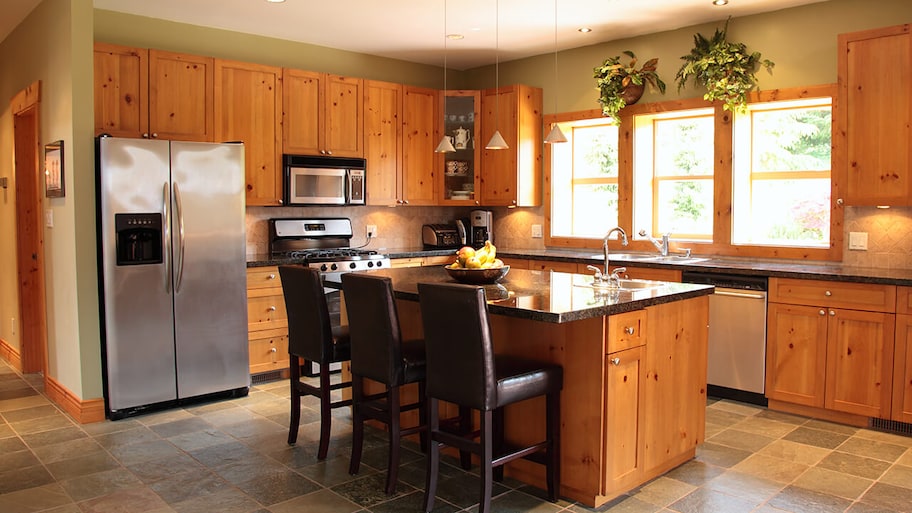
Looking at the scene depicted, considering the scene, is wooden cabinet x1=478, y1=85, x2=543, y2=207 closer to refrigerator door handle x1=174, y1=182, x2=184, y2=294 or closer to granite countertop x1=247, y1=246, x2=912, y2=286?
granite countertop x1=247, y1=246, x2=912, y2=286

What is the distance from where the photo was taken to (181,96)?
506cm

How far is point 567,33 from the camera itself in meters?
5.70

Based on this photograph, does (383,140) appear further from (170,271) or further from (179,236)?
(170,271)

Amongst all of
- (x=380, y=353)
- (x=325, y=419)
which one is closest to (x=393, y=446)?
(x=380, y=353)

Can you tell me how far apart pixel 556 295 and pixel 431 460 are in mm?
914

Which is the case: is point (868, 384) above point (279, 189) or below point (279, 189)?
below

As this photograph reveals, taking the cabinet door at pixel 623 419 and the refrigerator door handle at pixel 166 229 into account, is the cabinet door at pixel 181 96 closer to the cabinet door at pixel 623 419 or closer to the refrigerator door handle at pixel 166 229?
the refrigerator door handle at pixel 166 229

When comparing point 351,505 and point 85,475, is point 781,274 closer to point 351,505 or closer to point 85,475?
point 351,505

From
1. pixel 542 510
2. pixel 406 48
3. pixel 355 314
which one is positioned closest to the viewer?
pixel 542 510

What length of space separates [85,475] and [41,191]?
7.73 feet

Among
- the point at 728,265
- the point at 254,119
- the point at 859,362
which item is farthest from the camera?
the point at 254,119

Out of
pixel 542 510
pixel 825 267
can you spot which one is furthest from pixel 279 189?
pixel 825 267

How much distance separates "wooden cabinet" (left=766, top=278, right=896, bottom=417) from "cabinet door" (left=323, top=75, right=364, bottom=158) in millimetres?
3397

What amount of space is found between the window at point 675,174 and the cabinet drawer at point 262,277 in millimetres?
2874
